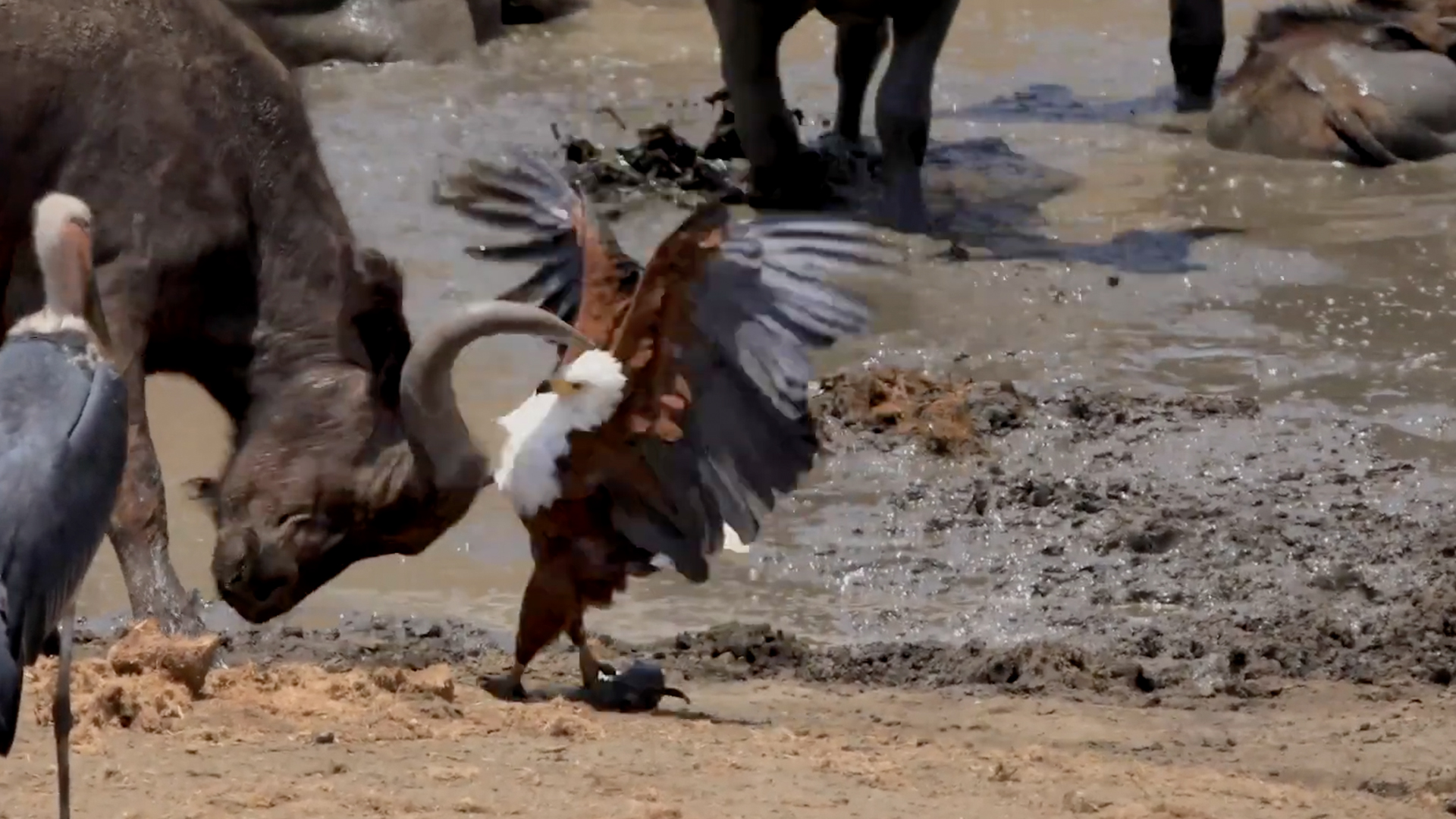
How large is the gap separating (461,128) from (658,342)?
22.5 ft

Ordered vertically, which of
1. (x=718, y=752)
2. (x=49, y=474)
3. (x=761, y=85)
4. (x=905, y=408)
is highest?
(x=49, y=474)

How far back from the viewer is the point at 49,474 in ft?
13.0

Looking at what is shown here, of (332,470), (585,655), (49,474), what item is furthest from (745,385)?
(49,474)

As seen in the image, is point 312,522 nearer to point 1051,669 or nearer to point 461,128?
point 1051,669

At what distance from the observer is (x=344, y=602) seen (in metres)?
6.72

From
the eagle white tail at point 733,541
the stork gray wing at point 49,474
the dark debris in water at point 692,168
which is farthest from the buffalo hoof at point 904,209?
the stork gray wing at point 49,474

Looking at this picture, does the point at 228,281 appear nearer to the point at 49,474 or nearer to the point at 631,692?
the point at 631,692

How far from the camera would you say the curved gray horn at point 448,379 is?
17.1 ft

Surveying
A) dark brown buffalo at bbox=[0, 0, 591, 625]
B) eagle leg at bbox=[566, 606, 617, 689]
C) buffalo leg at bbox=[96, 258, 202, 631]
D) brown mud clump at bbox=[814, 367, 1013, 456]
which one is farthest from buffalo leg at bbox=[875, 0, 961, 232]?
eagle leg at bbox=[566, 606, 617, 689]

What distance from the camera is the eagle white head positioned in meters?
5.23

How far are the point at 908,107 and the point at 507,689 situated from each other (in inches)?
197

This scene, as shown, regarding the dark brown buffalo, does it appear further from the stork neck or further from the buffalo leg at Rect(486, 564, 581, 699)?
the stork neck

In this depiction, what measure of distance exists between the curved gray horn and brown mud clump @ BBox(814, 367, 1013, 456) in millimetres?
2177

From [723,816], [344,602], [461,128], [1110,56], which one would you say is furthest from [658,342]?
[1110,56]
